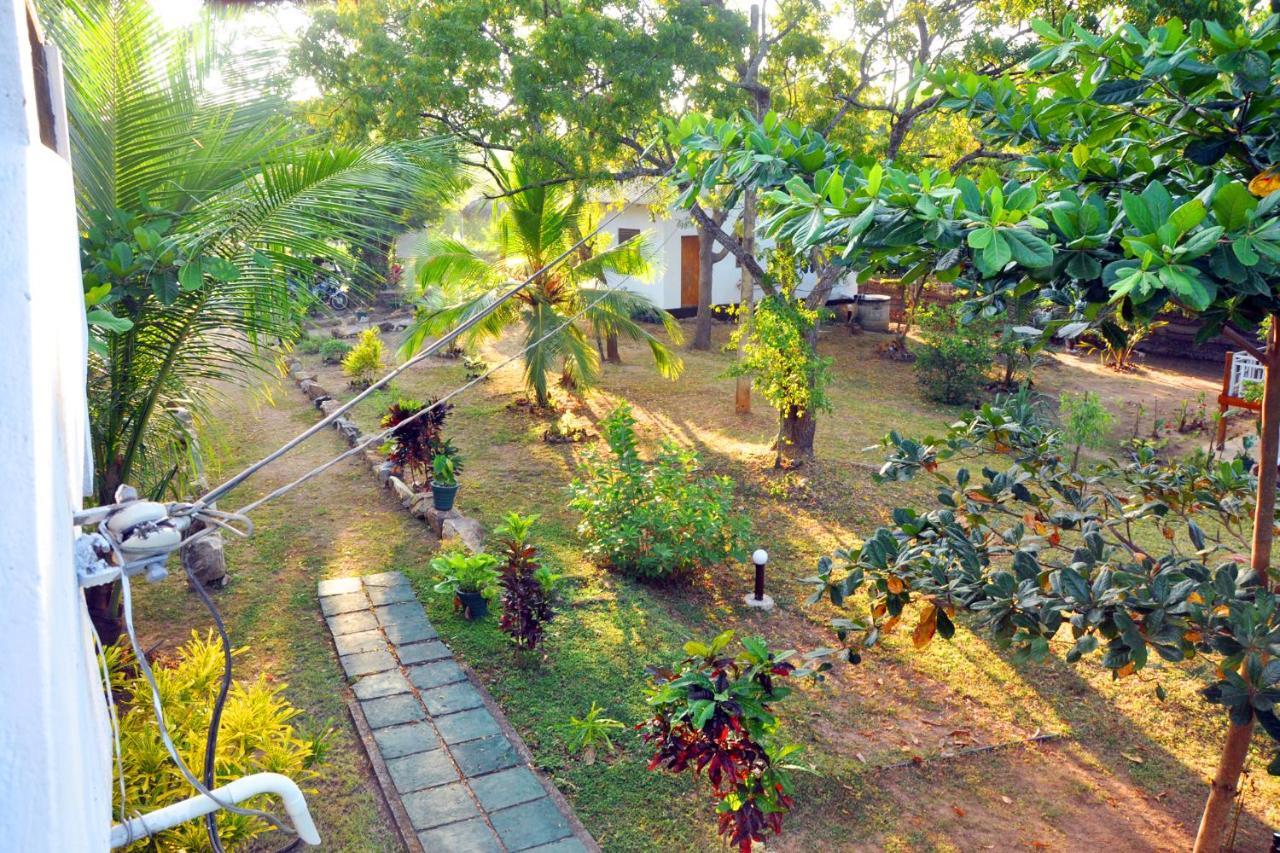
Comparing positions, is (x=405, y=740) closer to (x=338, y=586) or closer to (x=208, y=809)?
(x=338, y=586)

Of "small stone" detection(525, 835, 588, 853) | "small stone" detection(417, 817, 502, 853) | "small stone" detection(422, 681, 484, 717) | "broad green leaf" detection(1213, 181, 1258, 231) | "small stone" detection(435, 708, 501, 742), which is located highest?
"broad green leaf" detection(1213, 181, 1258, 231)

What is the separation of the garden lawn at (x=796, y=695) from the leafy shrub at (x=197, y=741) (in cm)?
33

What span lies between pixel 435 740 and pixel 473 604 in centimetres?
147

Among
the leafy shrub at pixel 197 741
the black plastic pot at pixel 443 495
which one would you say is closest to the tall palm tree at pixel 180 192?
the leafy shrub at pixel 197 741

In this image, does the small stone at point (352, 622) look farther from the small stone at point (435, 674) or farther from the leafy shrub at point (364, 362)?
the leafy shrub at point (364, 362)

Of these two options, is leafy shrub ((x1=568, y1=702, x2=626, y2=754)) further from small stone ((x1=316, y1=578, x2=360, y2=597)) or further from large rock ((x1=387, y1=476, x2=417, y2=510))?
large rock ((x1=387, y1=476, x2=417, y2=510))

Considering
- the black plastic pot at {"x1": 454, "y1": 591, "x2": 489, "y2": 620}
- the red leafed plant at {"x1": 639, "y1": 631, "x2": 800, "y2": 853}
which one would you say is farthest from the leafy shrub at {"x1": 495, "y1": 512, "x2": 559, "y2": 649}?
the red leafed plant at {"x1": 639, "y1": 631, "x2": 800, "y2": 853}

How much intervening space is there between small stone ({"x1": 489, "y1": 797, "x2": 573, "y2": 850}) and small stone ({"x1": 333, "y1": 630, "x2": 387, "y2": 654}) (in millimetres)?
1962

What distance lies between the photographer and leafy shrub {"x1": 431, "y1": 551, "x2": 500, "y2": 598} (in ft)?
21.4

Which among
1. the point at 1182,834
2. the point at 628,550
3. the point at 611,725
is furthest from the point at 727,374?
the point at 1182,834

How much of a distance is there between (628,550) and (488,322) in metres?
4.95

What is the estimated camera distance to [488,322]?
11.5m

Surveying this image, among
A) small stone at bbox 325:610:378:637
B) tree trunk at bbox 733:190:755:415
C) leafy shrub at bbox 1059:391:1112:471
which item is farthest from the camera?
tree trunk at bbox 733:190:755:415

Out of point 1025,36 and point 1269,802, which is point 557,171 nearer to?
point 1025,36
